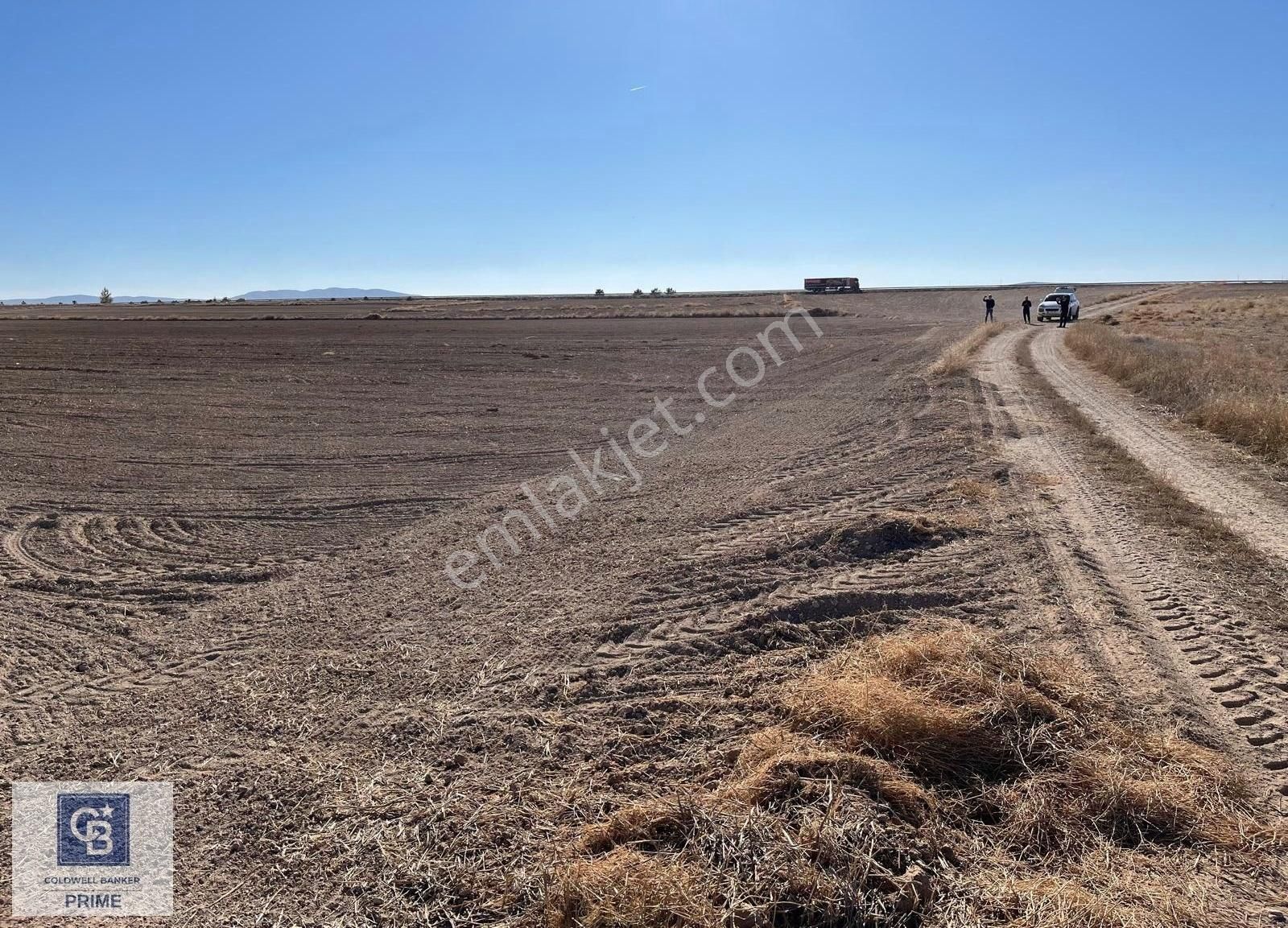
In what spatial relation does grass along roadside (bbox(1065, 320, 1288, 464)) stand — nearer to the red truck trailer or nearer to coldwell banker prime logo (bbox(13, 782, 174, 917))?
coldwell banker prime logo (bbox(13, 782, 174, 917))

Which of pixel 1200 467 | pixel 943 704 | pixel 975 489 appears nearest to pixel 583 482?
pixel 975 489

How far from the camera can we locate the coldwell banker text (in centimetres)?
798

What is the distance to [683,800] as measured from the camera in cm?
359

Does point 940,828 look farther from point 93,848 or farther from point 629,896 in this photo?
point 93,848

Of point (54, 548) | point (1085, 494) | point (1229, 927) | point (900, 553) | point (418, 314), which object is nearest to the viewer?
point (1229, 927)

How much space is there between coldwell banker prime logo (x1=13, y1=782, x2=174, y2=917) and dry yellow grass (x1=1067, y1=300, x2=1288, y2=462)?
40.3 ft

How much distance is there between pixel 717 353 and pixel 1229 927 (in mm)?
32776

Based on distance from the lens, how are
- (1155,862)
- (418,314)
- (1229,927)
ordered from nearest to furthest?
(1229,927)
(1155,862)
(418,314)

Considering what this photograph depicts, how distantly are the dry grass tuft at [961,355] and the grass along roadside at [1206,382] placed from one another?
134 inches

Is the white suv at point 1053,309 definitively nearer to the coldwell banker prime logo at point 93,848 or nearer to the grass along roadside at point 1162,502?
the grass along roadside at point 1162,502

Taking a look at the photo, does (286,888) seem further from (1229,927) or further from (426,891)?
(1229,927)

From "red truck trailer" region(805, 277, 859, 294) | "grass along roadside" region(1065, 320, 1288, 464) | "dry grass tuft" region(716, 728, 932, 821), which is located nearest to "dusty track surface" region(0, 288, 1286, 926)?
"dry grass tuft" region(716, 728, 932, 821)

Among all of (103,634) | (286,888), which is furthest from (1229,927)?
(103,634)

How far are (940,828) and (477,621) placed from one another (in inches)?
153
